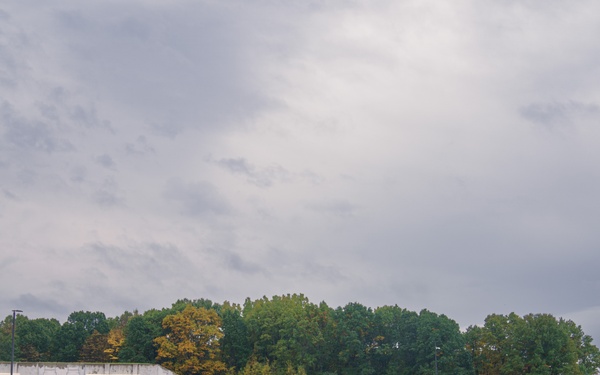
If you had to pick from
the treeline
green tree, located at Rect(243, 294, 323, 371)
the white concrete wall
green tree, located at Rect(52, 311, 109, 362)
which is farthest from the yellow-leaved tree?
green tree, located at Rect(52, 311, 109, 362)

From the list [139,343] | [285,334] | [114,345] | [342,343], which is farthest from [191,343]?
[342,343]

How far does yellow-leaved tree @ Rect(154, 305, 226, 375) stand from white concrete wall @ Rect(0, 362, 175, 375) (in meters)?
8.05

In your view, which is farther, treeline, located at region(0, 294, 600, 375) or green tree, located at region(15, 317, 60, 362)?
green tree, located at region(15, 317, 60, 362)

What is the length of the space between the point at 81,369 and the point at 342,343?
31.5 m

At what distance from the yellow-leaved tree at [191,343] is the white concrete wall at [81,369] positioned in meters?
8.05

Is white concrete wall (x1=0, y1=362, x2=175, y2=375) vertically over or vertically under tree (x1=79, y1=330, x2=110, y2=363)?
under

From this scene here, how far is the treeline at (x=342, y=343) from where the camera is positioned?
99.4m

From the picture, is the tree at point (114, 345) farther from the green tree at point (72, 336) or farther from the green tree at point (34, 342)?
the green tree at point (34, 342)

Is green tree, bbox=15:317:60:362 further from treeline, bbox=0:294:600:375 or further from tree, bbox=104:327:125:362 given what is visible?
tree, bbox=104:327:125:362

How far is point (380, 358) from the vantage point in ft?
347

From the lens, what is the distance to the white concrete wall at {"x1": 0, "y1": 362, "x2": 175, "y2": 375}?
95500 millimetres

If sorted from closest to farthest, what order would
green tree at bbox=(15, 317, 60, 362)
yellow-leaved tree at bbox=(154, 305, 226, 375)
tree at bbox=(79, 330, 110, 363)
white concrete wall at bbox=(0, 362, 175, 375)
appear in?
white concrete wall at bbox=(0, 362, 175, 375), yellow-leaved tree at bbox=(154, 305, 226, 375), tree at bbox=(79, 330, 110, 363), green tree at bbox=(15, 317, 60, 362)

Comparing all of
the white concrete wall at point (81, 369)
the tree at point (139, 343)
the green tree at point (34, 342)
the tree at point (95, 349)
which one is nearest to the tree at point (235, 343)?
A: the tree at point (139, 343)

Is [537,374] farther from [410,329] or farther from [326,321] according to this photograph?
[326,321]
